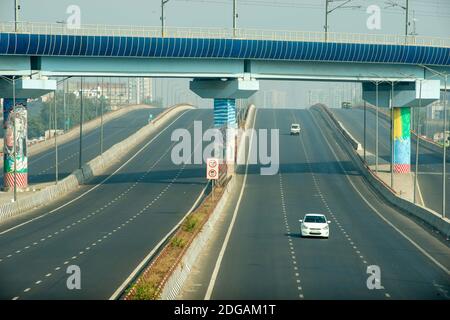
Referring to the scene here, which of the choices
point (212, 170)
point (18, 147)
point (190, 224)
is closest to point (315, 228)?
point (190, 224)

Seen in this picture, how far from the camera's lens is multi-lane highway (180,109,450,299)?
44219 millimetres

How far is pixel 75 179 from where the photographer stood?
4094 inches

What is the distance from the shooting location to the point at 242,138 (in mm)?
147750

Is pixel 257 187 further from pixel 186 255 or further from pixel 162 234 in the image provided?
pixel 186 255

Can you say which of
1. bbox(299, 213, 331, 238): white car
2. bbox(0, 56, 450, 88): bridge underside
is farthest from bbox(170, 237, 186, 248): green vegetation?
bbox(0, 56, 450, 88): bridge underside

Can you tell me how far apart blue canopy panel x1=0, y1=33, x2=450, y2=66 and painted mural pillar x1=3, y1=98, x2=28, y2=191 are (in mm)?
6389

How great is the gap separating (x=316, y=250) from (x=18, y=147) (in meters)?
45.8

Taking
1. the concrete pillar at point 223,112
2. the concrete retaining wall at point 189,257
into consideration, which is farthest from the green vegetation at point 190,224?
the concrete pillar at point 223,112

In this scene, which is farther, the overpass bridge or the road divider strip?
the overpass bridge

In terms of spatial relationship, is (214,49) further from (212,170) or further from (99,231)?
(99,231)

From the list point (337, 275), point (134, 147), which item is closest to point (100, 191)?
point (134, 147)

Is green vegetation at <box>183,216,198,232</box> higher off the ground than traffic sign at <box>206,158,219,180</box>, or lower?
lower

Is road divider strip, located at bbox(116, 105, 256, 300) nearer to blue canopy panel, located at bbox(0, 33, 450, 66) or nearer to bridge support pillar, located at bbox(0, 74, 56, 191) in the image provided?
bridge support pillar, located at bbox(0, 74, 56, 191)

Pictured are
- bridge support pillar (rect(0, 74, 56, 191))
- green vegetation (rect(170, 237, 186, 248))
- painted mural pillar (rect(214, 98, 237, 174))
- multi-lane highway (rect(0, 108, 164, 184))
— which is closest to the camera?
green vegetation (rect(170, 237, 186, 248))
